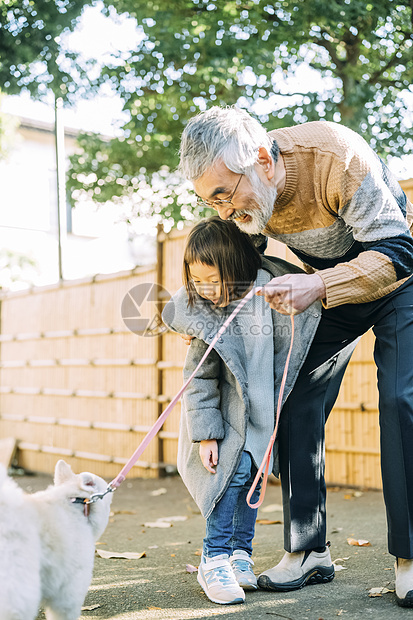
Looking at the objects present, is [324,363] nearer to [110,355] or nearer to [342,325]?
[342,325]

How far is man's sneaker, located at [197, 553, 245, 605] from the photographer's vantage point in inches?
80.2

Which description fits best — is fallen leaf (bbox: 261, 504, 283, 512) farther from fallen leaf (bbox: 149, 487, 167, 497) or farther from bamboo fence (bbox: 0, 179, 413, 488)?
fallen leaf (bbox: 149, 487, 167, 497)

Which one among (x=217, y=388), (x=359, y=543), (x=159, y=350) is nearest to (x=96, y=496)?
(x=217, y=388)

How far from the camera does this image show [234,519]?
8.00 feet

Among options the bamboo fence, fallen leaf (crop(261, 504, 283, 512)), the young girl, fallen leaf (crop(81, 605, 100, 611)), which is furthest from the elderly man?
the bamboo fence

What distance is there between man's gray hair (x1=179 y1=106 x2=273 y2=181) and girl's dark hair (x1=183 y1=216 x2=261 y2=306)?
0.37 metres

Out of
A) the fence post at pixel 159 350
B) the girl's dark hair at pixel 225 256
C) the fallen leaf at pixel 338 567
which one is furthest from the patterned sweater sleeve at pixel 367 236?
the fence post at pixel 159 350

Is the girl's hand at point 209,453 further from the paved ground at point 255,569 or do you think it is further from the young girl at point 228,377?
the paved ground at point 255,569

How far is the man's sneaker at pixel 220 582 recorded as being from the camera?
6.68ft

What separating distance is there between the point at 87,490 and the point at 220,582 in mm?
668

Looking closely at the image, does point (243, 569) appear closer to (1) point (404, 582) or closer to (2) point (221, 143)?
→ (1) point (404, 582)

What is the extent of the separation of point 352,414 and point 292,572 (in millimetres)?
2688

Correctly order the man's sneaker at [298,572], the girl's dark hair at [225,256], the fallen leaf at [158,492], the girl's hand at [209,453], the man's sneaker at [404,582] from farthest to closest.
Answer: the fallen leaf at [158,492] < the girl's dark hair at [225,256] < the girl's hand at [209,453] < the man's sneaker at [298,572] < the man's sneaker at [404,582]

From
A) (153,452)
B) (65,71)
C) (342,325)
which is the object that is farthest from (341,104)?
(342,325)
